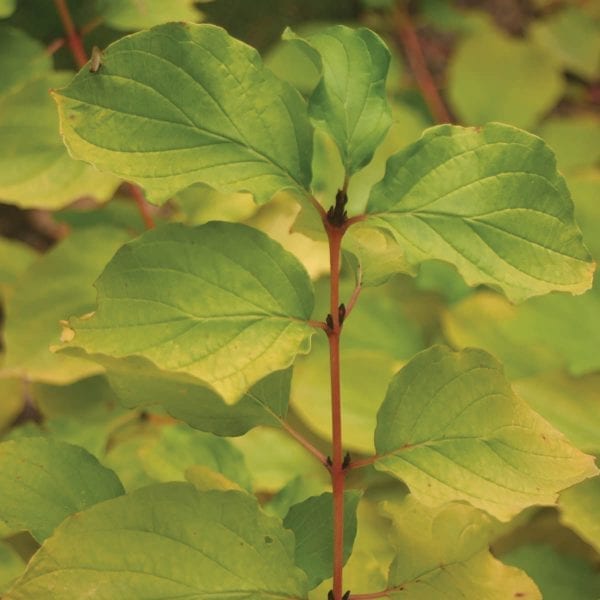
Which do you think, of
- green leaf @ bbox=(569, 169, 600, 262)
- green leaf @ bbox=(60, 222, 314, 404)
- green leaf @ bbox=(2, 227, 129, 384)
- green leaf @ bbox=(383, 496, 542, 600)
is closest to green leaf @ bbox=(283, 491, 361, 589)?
green leaf @ bbox=(383, 496, 542, 600)

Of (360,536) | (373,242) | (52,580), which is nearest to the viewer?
(52,580)

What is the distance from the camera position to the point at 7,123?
0.82 metres

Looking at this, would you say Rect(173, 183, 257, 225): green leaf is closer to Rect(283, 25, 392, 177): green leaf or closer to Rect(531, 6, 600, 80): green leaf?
Rect(283, 25, 392, 177): green leaf

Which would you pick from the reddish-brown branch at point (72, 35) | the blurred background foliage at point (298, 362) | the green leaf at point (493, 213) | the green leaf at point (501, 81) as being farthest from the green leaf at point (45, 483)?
the green leaf at point (501, 81)

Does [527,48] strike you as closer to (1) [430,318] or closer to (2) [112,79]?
(1) [430,318]

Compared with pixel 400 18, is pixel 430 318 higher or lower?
lower

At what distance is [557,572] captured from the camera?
2.55 ft

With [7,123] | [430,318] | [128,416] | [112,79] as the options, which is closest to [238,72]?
[112,79]

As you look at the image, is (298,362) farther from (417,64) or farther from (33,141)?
(417,64)

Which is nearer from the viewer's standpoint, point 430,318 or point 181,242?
point 181,242

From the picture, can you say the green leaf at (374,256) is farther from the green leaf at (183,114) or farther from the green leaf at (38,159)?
the green leaf at (38,159)

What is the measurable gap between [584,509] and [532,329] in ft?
0.90

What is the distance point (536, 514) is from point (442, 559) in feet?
1.31

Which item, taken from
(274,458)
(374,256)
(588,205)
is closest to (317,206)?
(374,256)
